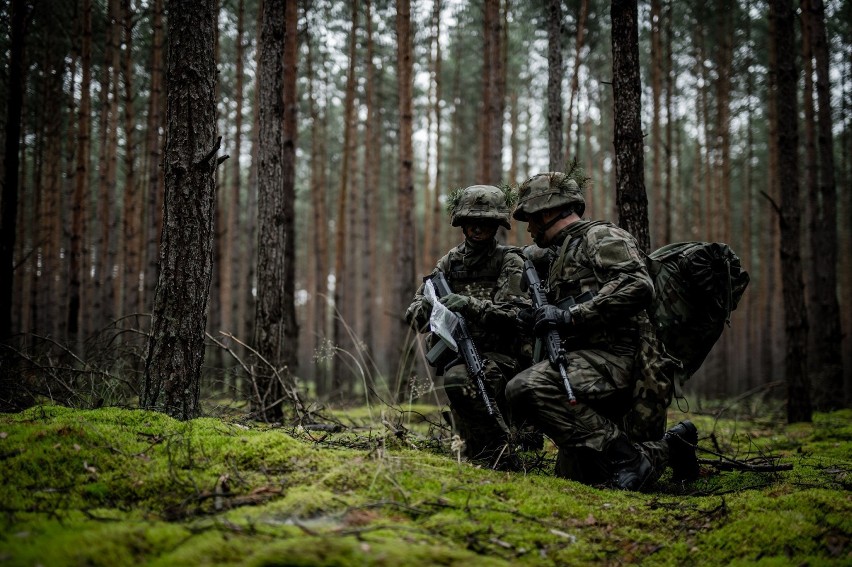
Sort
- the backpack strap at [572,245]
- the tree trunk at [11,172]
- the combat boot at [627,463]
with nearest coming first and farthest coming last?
the combat boot at [627,463] → the backpack strap at [572,245] → the tree trunk at [11,172]

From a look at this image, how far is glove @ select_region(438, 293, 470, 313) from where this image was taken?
454cm

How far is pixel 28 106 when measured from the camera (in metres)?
14.5

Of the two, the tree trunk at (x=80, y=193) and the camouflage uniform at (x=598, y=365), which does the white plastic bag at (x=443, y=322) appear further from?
the tree trunk at (x=80, y=193)

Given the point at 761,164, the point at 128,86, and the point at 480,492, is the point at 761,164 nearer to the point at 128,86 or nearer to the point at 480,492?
the point at 128,86

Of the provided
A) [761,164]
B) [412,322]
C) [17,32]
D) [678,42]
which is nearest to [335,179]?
[678,42]

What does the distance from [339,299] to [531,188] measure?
9.52 m

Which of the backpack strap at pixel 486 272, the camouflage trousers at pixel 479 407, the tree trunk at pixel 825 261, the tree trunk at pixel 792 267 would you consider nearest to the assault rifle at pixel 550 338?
the backpack strap at pixel 486 272

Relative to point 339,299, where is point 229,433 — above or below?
below

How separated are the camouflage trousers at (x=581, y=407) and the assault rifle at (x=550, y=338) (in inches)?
2.5

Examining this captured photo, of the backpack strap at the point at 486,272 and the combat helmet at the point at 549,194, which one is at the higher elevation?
the combat helmet at the point at 549,194

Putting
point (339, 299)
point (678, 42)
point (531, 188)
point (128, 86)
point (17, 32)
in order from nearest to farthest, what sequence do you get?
point (531, 188) → point (17, 32) → point (128, 86) → point (339, 299) → point (678, 42)

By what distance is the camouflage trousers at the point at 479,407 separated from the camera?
14.7 feet

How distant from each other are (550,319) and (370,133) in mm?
14958

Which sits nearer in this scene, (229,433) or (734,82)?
(229,433)
